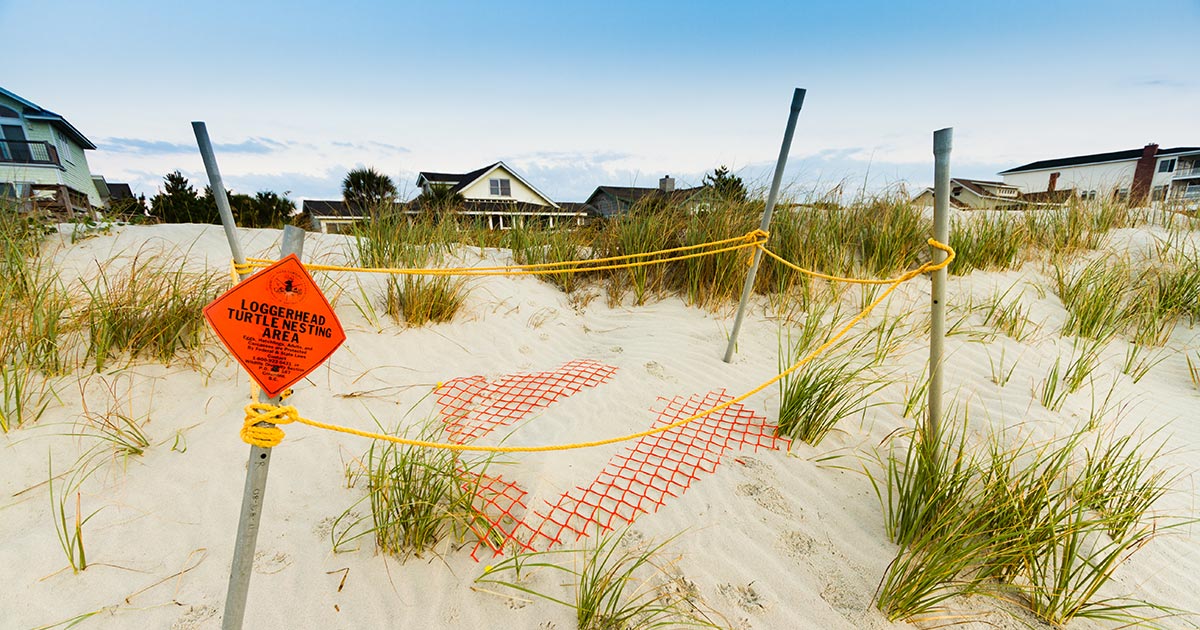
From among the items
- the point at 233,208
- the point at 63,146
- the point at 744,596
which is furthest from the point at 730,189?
the point at 63,146

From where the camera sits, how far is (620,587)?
5.09 feet

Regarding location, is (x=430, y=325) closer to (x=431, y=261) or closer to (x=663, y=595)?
(x=431, y=261)

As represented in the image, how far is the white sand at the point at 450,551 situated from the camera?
1637 millimetres

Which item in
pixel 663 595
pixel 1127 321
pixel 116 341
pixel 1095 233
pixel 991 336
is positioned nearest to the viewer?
pixel 663 595

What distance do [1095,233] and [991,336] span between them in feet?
12.3

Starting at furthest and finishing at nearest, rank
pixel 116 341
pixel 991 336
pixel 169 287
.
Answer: pixel 991 336 < pixel 169 287 < pixel 116 341

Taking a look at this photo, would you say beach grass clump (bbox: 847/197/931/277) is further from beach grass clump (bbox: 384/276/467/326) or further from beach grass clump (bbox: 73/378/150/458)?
beach grass clump (bbox: 73/378/150/458)

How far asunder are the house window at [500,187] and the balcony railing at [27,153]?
17.4 m

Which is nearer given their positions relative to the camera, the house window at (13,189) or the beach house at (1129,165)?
the house window at (13,189)

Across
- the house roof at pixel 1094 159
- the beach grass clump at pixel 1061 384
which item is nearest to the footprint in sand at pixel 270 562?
the beach grass clump at pixel 1061 384

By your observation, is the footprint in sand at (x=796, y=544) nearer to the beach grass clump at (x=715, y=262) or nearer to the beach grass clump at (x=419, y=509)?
the beach grass clump at (x=419, y=509)

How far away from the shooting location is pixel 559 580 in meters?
1.75

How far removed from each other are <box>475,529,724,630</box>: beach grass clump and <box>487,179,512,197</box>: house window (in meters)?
27.4

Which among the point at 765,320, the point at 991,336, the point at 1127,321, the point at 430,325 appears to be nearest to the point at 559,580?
the point at 430,325
